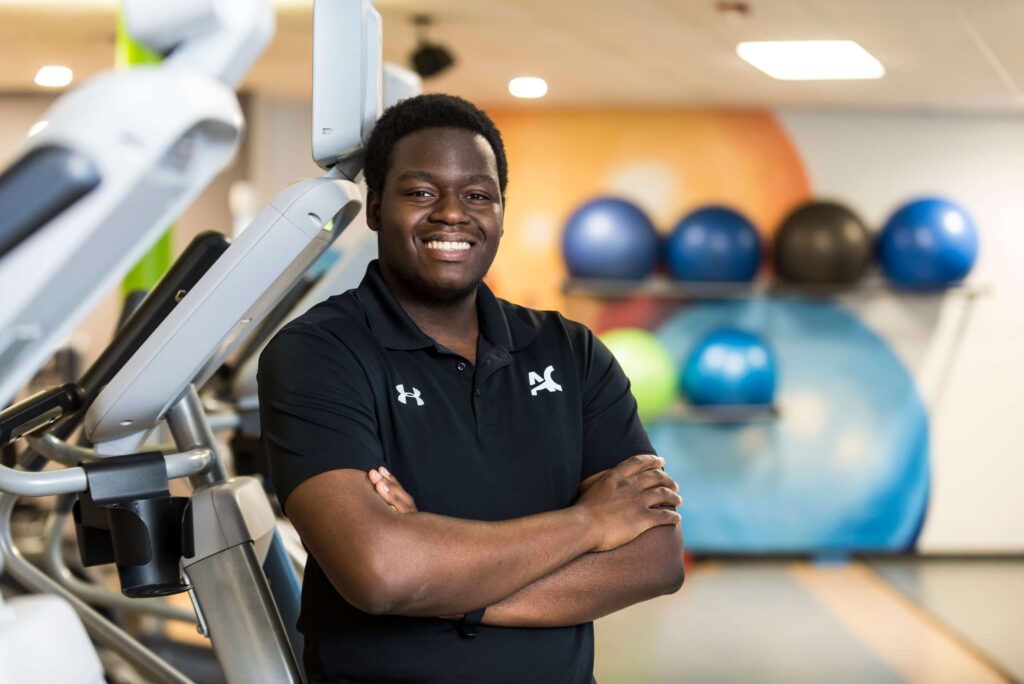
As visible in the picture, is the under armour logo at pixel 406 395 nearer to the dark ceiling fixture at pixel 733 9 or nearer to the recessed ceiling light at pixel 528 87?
the dark ceiling fixture at pixel 733 9

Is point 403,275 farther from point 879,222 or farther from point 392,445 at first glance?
point 879,222

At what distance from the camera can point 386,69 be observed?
1.73 metres

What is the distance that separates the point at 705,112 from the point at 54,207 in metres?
5.38

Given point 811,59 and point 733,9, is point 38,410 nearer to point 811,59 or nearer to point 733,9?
point 733,9

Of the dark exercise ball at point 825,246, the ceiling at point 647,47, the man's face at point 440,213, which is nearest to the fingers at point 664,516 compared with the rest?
the man's face at point 440,213

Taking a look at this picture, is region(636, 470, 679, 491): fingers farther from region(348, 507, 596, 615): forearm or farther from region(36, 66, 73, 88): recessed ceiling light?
region(36, 66, 73, 88): recessed ceiling light

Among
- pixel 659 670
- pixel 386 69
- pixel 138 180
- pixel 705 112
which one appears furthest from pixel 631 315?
pixel 138 180

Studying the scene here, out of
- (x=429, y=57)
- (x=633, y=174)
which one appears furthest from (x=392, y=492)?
(x=633, y=174)

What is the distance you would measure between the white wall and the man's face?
15.1 ft

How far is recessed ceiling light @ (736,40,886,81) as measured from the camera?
165 inches

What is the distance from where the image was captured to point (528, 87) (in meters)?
5.15

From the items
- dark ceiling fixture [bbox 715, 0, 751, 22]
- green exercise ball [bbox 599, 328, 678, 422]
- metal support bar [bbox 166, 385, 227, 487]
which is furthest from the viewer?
green exercise ball [bbox 599, 328, 678, 422]

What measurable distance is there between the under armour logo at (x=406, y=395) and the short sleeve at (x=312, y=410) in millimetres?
37

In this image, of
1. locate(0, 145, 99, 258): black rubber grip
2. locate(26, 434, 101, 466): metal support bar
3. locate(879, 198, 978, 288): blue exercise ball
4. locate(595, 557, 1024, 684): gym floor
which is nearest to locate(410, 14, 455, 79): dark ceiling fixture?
locate(595, 557, 1024, 684): gym floor
